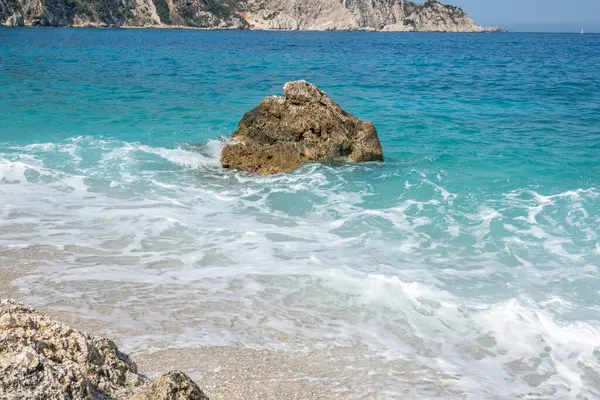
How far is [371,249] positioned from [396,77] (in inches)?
1030

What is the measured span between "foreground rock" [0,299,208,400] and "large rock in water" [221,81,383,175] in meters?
8.86

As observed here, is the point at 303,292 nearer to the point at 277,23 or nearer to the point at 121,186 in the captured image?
the point at 121,186

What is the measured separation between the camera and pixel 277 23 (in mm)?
170000

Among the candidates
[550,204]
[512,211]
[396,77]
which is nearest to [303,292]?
[512,211]

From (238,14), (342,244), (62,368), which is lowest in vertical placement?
(342,244)

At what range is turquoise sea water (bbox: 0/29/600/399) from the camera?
17.5ft

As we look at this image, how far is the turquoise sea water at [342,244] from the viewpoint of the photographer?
5328 mm

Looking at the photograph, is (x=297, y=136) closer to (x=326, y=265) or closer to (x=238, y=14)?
(x=326, y=265)

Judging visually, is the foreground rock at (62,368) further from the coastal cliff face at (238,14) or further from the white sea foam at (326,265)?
the coastal cliff face at (238,14)

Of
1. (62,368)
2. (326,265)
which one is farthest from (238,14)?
(62,368)

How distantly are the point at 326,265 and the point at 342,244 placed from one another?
951 mm

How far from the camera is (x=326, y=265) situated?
24.0 feet

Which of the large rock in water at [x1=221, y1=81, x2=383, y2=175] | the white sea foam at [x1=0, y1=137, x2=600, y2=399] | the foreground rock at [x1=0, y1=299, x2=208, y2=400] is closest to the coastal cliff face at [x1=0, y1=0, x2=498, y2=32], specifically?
the large rock in water at [x1=221, y1=81, x2=383, y2=175]

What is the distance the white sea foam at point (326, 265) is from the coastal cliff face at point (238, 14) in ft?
402
